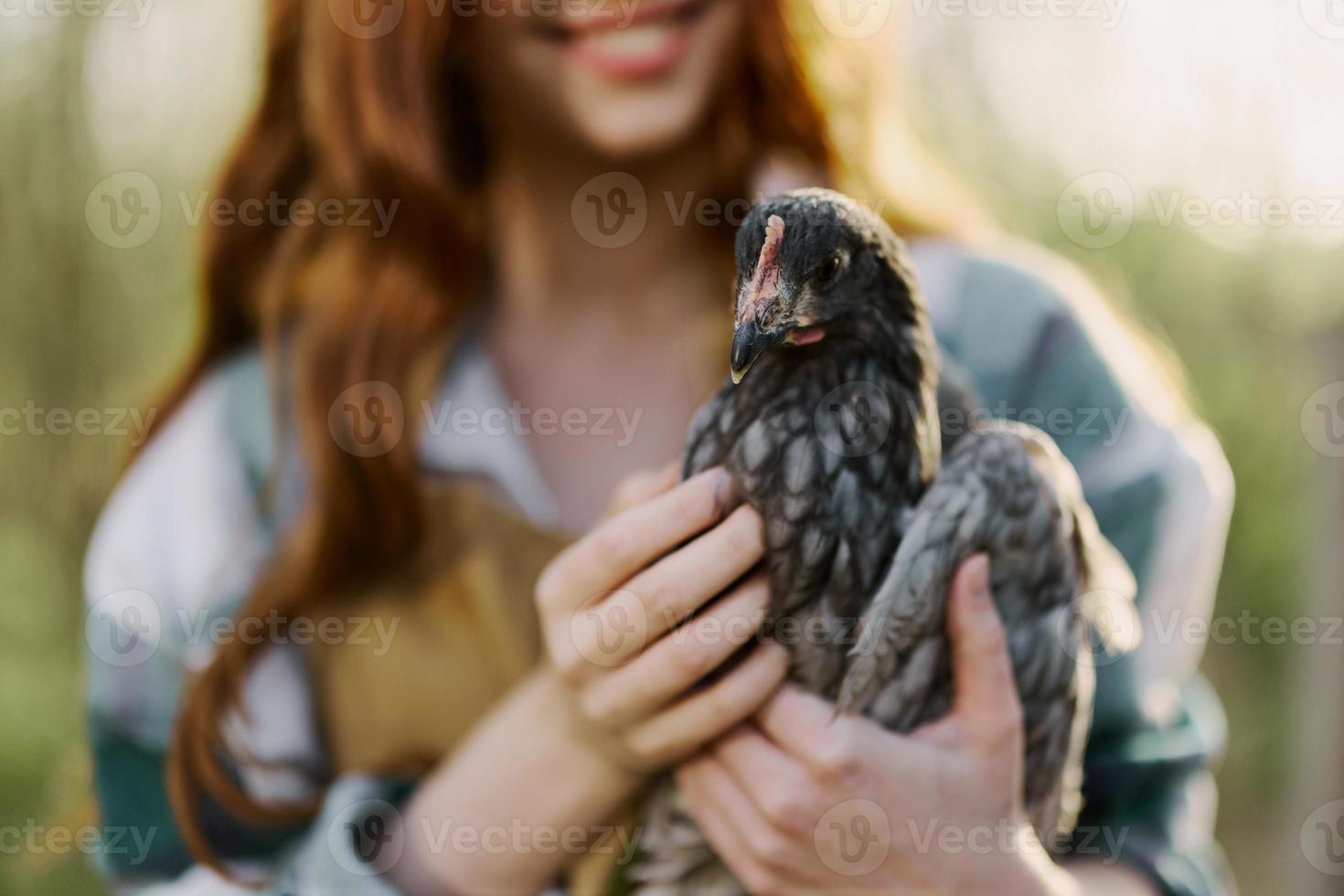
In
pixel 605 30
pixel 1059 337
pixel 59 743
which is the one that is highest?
pixel 605 30

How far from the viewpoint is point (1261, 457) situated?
410cm

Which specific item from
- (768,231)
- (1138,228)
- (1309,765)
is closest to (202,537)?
(768,231)

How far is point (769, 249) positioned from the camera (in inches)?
34.4

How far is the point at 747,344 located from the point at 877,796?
0.56 m

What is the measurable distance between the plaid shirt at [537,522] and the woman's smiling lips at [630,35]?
492mm

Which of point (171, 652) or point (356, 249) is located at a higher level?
point (356, 249)

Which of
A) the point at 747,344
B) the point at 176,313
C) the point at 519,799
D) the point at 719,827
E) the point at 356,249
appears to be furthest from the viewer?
the point at 176,313

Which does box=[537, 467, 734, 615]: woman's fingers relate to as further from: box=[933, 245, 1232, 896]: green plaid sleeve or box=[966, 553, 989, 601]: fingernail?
box=[933, 245, 1232, 896]: green plaid sleeve

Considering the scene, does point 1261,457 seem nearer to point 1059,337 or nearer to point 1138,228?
point 1138,228

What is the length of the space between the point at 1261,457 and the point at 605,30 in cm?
365

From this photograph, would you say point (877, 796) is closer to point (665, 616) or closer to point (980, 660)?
point (980, 660)

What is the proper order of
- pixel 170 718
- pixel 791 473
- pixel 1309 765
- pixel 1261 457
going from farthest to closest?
pixel 1261 457, pixel 1309 765, pixel 170 718, pixel 791 473

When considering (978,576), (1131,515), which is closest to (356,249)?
(978,576)

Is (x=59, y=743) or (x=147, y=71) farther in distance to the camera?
(x=59, y=743)
